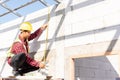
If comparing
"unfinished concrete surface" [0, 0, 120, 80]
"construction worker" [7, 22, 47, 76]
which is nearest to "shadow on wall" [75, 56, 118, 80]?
"unfinished concrete surface" [0, 0, 120, 80]

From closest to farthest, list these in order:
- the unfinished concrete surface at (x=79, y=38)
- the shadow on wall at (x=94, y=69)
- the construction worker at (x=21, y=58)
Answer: the construction worker at (x=21, y=58)
the unfinished concrete surface at (x=79, y=38)
the shadow on wall at (x=94, y=69)

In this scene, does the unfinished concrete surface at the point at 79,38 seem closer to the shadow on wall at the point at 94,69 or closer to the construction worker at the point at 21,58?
the shadow on wall at the point at 94,69

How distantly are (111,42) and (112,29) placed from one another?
0.76 ft

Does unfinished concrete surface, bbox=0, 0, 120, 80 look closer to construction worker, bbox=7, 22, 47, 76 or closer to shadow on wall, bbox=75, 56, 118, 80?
shadow on wall, bbox=75, 56, 118, 80

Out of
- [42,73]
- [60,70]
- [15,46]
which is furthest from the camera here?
[42,73]

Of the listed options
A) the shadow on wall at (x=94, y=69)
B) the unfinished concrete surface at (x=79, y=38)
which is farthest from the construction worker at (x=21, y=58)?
the shadow on wall at (x=94, y=69)

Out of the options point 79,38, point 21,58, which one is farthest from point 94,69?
point 21,58

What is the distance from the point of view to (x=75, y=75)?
5168mm

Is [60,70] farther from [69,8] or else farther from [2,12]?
[2,12]

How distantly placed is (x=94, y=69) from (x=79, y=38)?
127 centimetres

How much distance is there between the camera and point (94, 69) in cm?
584

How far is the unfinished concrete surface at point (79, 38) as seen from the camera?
4.45 m

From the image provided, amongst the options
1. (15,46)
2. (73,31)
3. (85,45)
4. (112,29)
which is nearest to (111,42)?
(112,29)

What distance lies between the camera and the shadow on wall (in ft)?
17.5
